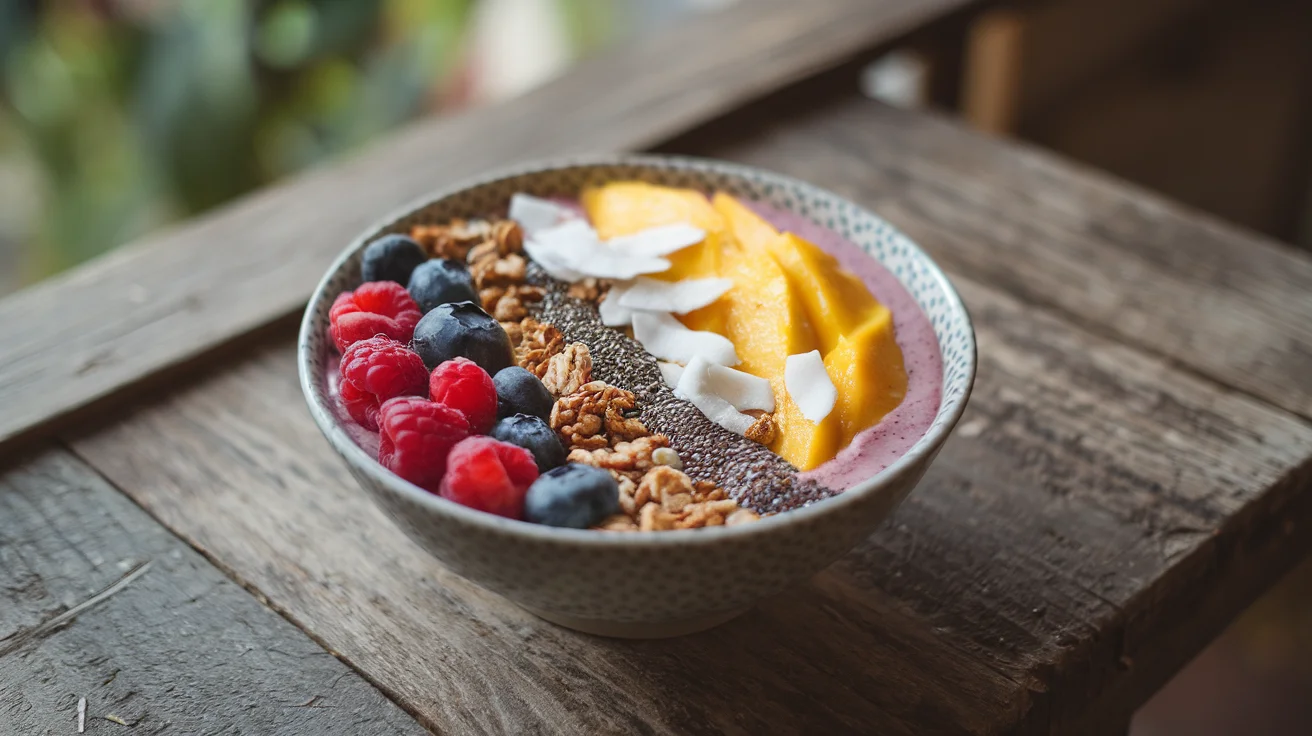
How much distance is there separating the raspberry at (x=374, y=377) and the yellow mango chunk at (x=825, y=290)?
276mm

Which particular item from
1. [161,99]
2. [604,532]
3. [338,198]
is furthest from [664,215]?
[161,99]

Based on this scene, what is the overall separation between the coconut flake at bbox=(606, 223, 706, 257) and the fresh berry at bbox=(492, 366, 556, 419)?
0.60ft

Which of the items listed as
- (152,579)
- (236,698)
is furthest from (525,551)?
(152,579)

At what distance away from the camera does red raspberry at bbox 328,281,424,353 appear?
0.75 meters

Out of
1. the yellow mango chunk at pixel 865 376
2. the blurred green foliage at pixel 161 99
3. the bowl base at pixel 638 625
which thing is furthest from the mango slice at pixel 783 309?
the blurred green foliage at pixel 161 99

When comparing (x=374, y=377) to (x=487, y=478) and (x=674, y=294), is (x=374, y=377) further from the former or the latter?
(x=674, y=294)

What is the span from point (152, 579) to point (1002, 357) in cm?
72

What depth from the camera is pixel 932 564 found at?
32.5 inches

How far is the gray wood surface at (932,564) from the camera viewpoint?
729 millimetres

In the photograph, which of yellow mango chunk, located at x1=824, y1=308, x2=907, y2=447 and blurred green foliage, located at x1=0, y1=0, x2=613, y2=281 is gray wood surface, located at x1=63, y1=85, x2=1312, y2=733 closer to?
yellow mango chunk, located at x1=824, y1=308, x2=907, y2=447

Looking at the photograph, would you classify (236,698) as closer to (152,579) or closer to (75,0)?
(152,579)

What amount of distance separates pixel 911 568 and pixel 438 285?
391 mm

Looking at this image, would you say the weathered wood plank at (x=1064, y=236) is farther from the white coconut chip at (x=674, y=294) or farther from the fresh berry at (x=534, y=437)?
the fresh berry at (x=534, y=437)

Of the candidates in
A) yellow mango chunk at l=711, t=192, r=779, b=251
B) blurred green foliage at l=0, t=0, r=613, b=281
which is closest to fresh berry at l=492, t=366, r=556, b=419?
yellow mango chunk at l=711, t=192, r=779, b=251
